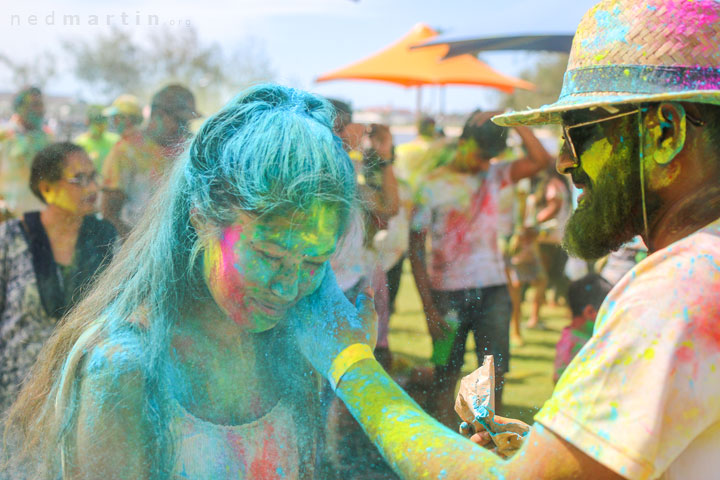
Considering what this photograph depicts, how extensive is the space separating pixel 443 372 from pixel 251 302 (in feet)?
3.20

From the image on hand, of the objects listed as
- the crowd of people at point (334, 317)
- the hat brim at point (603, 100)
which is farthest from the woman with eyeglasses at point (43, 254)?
the hat brim at point (603, 100)

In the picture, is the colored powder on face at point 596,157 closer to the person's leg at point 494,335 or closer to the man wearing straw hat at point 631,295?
the man wearing straw hat at point 631,295

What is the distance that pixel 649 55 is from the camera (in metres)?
1.27

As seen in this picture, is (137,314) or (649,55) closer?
(649,55)

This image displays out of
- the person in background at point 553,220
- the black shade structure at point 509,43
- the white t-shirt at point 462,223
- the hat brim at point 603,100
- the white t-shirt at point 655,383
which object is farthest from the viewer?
the person in background at point 553,220

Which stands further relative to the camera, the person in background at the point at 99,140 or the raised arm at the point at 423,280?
the person in background at the point at 99,140

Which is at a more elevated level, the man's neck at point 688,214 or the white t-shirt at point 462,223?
the man's neck at point 688,214

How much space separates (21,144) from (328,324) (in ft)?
14.5

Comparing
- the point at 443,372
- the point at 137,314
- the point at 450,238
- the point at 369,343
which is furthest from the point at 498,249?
the point at 137,314

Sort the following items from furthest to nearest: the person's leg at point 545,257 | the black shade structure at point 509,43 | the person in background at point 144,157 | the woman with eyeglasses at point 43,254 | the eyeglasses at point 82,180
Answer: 1. the person's leg at point 545,257
2. the black shade structure at point 509,43
3. the eyeglasses at point 82,180
4. the woman with eyeglasses at point 43,254
5. the person in background at point 144,157

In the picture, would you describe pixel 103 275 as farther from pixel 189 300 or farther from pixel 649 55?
pixel 649 55

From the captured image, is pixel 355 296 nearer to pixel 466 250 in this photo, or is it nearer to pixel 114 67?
pixel 466 250

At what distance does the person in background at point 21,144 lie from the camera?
4539 mm

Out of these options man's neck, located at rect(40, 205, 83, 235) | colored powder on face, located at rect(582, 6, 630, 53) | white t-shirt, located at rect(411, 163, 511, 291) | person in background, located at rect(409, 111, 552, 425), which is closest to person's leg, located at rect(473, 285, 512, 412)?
person in background, located at rect(409, 111, 552, 425)
